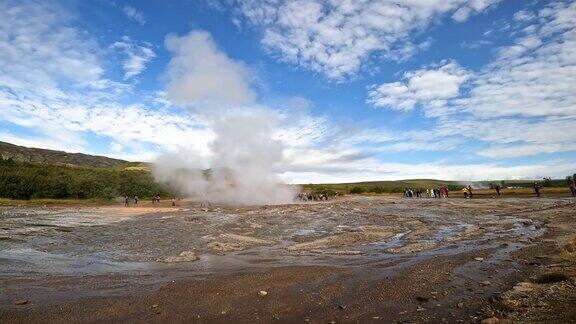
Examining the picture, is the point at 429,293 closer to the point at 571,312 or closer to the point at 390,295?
the point at 390,295

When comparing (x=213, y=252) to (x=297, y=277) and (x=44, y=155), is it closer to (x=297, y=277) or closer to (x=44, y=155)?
(x=297, y=277)

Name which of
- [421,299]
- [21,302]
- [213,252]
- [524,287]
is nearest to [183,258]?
[213,252]

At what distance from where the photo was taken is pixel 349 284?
1044 centimetres

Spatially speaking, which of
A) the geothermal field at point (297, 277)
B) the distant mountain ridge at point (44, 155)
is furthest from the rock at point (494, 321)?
the distant mountain ridge at point (44, 155)

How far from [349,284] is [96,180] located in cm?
8125

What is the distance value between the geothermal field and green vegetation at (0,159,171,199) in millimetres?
60936

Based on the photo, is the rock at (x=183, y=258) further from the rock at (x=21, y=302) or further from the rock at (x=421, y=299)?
the rock at (x=421, y=299)

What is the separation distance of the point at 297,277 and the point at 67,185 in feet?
251

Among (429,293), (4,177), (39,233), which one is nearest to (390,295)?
(429,293)

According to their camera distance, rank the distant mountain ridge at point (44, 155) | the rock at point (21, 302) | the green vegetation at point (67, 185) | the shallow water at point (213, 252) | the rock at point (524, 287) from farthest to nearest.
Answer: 1. the distant mountain ridge at point (44, 155)
2. the green vegetation at point (67, 185)
3. the shallow water at point (213, 252)
4. the rock at point (21, 302)
5. the rock at point (524, 287)

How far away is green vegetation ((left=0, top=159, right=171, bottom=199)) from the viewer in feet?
237

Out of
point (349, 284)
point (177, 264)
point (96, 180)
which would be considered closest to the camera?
point (349, 284)

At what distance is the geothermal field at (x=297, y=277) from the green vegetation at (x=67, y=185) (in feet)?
200

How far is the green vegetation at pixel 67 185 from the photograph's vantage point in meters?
72.3
